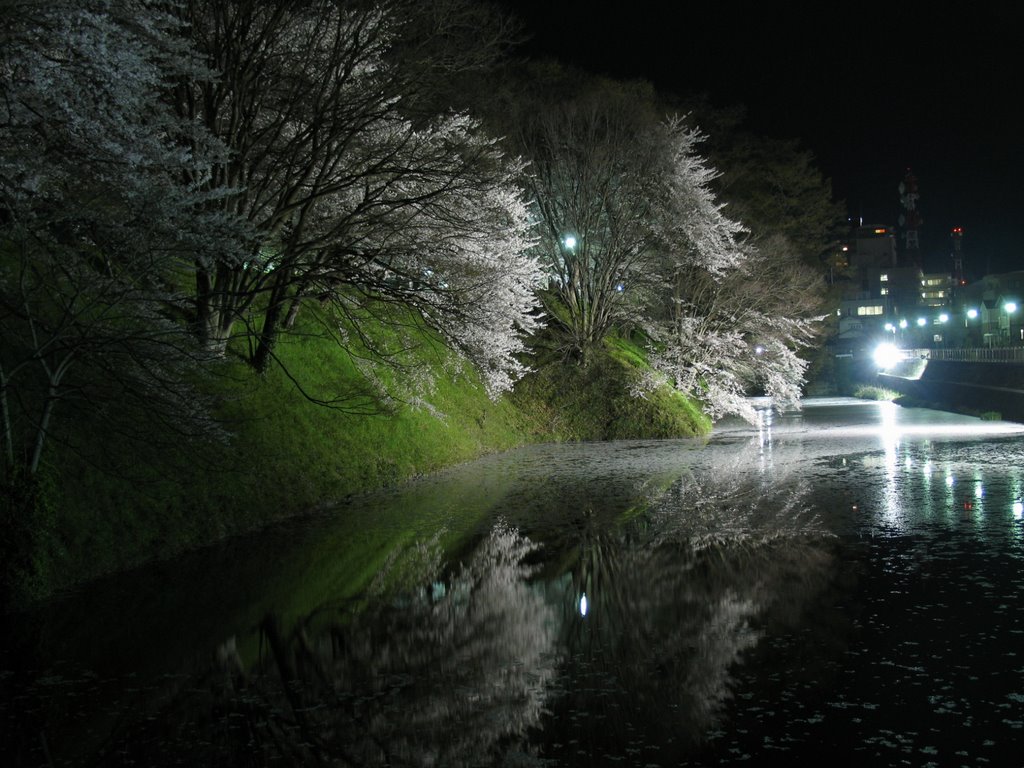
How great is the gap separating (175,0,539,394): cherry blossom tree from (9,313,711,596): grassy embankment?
5.06 ft

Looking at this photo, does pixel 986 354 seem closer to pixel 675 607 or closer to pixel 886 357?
pixel 886 357

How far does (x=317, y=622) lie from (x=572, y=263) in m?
26.0

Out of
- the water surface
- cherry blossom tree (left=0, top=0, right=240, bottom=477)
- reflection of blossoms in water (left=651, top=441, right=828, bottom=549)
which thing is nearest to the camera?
the water surface

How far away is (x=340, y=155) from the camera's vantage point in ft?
57.1

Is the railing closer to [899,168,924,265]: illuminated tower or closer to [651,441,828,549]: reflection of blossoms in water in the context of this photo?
[651,441,828,549]: reflection of blossoms in water

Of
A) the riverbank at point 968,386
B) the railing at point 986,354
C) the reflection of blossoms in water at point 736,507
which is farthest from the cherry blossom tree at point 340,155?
the railing at point 986,354

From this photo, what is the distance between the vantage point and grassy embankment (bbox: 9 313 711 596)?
35.6ft

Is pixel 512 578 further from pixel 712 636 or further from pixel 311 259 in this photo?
pixel 311 259

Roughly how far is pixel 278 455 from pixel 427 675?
9497 mm

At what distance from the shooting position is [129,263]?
1048 cm

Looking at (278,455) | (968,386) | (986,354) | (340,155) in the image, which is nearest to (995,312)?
(986,354)

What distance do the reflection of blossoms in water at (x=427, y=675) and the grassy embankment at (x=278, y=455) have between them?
1.99m

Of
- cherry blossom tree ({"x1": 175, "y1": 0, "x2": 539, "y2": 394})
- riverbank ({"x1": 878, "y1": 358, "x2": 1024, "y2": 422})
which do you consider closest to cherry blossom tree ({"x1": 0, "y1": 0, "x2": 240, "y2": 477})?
cherry blossom tree ({"x1": 175, "y1": 0, "x2": 539, "y2": 394})

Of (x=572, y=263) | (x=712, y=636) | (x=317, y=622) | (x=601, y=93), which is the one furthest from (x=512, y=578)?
(x=601, y=93)
